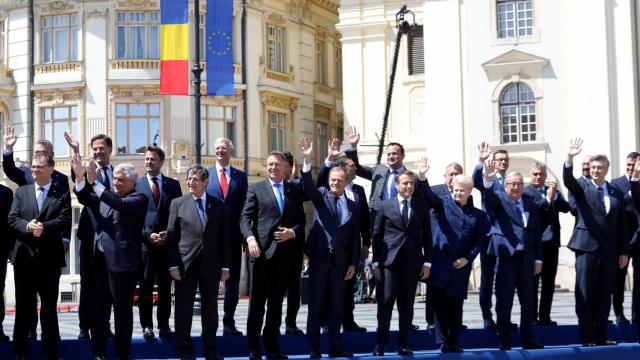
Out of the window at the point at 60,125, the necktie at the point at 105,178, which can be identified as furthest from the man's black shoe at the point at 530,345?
the window at the point at 60,125

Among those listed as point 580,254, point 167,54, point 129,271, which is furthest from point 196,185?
point 167,54

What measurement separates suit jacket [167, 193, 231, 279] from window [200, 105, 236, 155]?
2722cm

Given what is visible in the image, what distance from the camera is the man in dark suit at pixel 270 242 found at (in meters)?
12.8

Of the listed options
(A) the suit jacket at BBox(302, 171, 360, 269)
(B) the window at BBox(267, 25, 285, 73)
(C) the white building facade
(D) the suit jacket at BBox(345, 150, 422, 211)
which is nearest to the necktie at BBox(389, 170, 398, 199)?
(D) the suit jacket at BBox(345, 150, 422, 211)

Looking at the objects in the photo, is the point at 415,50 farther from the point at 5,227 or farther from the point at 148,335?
the point at 5,227

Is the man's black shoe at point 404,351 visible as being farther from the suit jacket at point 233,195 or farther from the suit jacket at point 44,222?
the suit jacket at point 44,222

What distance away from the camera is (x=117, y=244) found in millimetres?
12578

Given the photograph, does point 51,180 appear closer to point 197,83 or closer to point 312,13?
point 197,83

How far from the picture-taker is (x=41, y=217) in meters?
12.7

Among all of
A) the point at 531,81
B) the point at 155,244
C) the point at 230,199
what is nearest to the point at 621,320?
the point at 230,199

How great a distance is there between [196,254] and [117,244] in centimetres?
84

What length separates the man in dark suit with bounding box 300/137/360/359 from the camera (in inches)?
504

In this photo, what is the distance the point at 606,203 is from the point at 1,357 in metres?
7.23

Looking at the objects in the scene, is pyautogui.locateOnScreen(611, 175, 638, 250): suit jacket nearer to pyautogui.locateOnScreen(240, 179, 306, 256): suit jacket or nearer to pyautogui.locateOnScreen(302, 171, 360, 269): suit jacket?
pyautogui.locateOnScreen(302, 171, 360, 269): suit jacket
